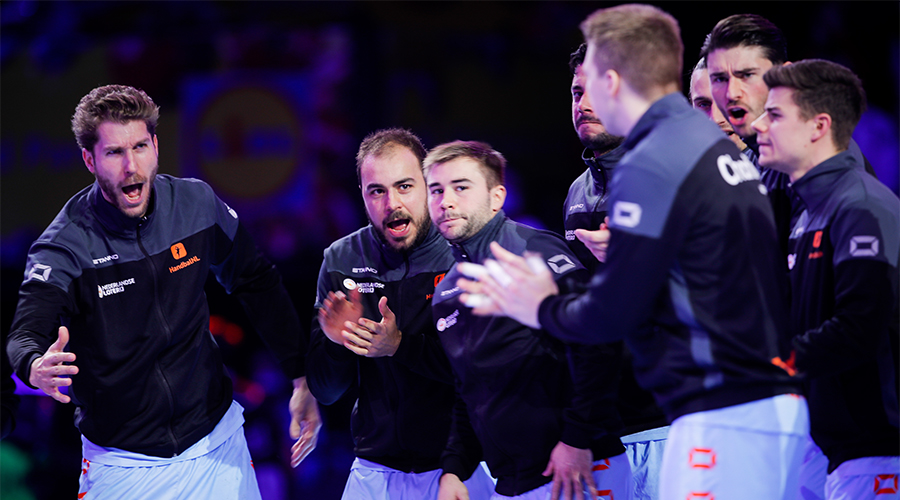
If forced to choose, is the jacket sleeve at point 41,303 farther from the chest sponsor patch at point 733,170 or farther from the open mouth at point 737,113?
the open mouth at point 737,113

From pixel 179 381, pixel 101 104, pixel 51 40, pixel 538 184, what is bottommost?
pixel 179 381

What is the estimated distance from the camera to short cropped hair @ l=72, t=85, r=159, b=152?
3299mm

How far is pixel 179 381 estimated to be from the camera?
3357mm

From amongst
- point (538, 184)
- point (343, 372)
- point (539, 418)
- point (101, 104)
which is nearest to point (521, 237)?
point (539, 418)

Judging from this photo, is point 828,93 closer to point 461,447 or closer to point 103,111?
point 461,447

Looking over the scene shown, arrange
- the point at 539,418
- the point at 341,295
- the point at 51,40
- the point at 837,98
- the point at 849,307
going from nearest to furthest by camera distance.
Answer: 1. the point at 849,307
2. the point at 837,98
3. the point at 539,418
4. the point at 341,295
5. the point at 51,40

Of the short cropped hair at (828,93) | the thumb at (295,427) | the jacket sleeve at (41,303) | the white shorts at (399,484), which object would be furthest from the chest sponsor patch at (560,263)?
the jacket sleeve at (41,303)

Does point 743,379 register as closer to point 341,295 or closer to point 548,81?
point 341,295

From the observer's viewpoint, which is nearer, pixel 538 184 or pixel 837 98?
pixel 837 98

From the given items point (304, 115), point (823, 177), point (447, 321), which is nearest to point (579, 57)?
point (823, 177)

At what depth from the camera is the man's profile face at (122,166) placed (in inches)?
129

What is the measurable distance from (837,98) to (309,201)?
13.7 ft

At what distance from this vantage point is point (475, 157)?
122 inches

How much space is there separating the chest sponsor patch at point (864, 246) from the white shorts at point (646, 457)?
127cm
